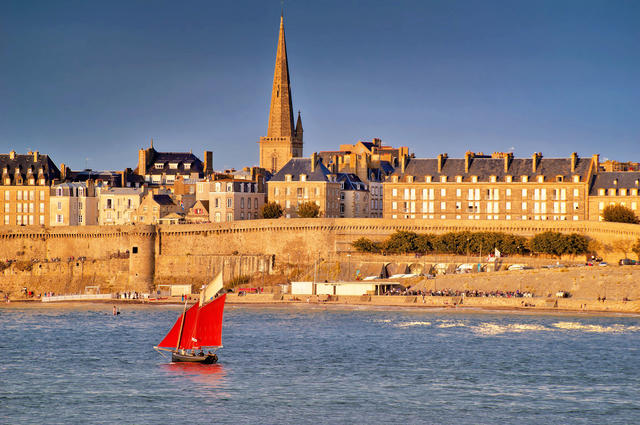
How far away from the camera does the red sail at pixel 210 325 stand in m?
49.5

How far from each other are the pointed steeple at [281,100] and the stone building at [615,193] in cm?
4342

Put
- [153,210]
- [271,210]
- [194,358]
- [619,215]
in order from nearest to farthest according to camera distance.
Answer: [194,358] < [619,215] < [271,210] < [153,210]

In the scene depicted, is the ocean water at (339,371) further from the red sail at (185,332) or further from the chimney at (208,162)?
the chimney at (208,162)

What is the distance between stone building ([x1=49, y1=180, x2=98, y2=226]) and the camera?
101 m

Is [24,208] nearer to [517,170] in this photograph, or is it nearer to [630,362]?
[517,170]

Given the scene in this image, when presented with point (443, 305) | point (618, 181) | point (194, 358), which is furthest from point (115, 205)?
point (194, 358)

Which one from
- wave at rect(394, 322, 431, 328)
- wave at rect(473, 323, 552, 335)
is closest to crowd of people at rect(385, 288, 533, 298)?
wave at rect(473, 323, 552, 335)

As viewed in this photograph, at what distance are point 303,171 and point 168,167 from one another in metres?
22.2

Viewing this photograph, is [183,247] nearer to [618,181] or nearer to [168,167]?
[168,167]

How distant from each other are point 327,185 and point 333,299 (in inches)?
856

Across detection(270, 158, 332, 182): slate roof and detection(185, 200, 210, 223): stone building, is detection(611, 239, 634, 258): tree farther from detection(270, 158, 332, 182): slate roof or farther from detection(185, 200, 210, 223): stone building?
detection(185, 200, 210, 223): stone building

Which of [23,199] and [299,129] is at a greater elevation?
[299,129]

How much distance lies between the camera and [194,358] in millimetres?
50688

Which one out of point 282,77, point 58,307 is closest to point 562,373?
point 58,307
